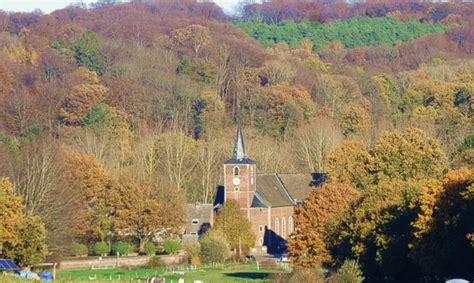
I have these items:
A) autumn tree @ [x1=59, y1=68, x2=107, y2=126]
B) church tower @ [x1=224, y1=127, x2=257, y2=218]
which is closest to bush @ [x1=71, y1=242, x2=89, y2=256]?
church tower @ [x1=224, y1=127, x2=257, y2=218]

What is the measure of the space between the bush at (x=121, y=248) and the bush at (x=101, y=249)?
0.56 m

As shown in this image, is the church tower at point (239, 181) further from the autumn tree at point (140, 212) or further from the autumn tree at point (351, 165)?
the autumn tree at point (140, 212)

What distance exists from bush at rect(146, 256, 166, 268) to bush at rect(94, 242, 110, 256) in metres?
3.62

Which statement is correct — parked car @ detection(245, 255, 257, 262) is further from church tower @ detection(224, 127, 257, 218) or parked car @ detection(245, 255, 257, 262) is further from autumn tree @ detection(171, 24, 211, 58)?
autumn tree @ detection(171, 24, 211, 58)

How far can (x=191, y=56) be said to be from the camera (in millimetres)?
132625

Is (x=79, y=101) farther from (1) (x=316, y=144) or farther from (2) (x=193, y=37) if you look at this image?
(2) (x=193, y=37)

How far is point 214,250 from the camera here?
6831 centimetres

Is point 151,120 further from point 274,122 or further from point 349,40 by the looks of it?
point 349,40

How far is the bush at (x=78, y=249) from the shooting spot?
6781 cm

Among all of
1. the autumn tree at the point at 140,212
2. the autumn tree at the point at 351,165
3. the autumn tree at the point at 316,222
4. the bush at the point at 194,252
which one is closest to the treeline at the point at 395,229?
the autumn tree at the point at 316,222

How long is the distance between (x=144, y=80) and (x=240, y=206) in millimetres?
37042

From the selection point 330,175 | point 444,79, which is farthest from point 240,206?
point 444,79

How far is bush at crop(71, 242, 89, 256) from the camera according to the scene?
222ft

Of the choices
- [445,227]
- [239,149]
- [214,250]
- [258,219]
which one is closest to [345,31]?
[239,149]
